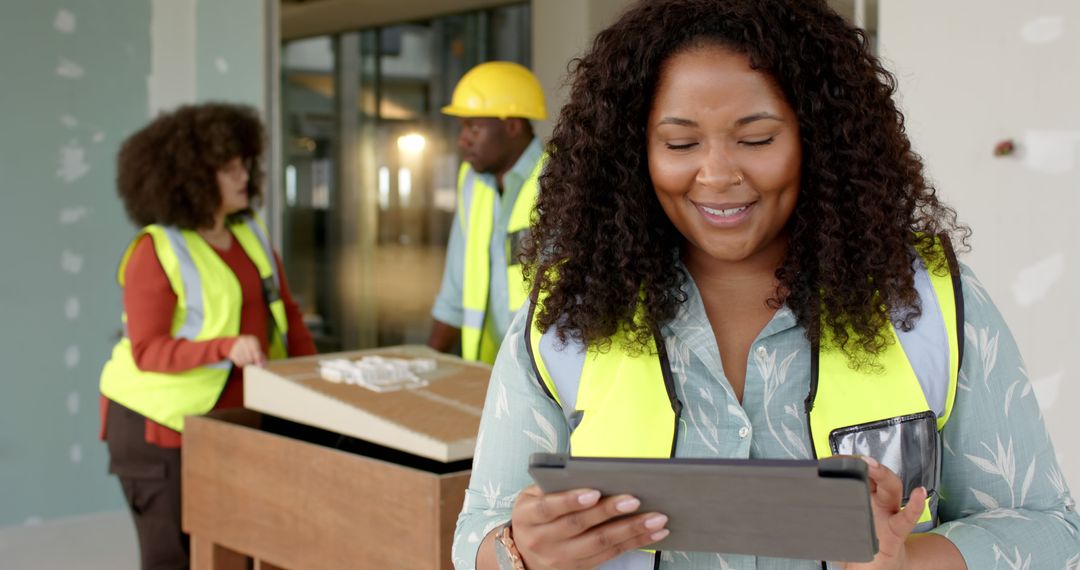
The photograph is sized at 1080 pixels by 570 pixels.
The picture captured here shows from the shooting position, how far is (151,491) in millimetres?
3230

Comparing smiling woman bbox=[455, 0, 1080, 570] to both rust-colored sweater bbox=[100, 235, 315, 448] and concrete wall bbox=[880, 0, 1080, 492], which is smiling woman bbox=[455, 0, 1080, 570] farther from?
rust-colored sweater bbox=[100, 235, 315, 448]

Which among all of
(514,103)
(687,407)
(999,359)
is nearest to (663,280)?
(687,407)

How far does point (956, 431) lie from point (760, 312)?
0.26 meters

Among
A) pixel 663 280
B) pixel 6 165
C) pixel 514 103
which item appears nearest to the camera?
pixel 663 280

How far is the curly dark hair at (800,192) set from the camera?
127cm

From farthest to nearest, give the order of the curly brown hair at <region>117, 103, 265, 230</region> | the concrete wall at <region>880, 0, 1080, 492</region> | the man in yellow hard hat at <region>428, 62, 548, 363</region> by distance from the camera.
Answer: the man in yellow hard hat at <region>428, 62, 548, 363</region> < the curly brown hair at <region>117, 103, 265, 230</region> < the concrete wall at <region>880, 0, 1080, 492</region>

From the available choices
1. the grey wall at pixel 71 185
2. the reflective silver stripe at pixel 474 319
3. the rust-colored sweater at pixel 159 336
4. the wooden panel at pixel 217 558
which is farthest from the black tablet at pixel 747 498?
the grey wall at pixel 71 185

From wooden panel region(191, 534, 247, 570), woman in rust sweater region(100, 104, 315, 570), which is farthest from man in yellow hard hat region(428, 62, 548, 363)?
wooden panel region(191, 534, 247, 570)

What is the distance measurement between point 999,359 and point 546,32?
5383 millimetres

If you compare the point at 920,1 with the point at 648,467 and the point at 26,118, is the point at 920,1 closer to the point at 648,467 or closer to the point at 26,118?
the point at 648,467

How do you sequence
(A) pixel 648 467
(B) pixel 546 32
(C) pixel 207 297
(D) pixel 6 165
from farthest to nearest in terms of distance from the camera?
(B) pixel 546 32, (D) pixel 6 165, (C) pixel 207 297, (A) pixel 648 467

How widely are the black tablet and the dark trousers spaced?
2373mm

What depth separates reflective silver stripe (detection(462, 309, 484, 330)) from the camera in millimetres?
3840

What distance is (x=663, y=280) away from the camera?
4.45 feet
